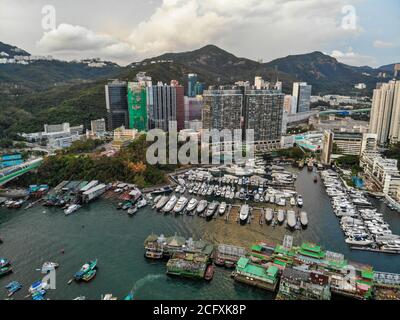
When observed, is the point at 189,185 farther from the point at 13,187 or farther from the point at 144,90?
the point at 144,90

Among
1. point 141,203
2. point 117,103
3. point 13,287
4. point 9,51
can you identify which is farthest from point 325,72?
point 13,287

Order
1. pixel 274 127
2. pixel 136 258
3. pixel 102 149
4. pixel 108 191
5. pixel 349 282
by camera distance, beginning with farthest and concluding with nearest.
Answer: pixel 274 127
pixel 102 149
pixel 108 191
pixel 136 258
pixel 349 282

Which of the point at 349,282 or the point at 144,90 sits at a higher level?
the point at 144,90

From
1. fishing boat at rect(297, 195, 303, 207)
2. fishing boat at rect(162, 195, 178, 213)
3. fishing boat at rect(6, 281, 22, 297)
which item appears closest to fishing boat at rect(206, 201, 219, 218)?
fishing boat at rect(162, 195, 178, 213)

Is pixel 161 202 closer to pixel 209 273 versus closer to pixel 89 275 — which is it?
pixel 89 275

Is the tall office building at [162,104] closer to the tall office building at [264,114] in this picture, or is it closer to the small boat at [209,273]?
the tall office building at [264,114]

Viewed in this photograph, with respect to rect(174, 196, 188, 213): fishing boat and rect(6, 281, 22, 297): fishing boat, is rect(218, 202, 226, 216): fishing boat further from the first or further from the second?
rect(6, 281, 22, 297): fishing boat
